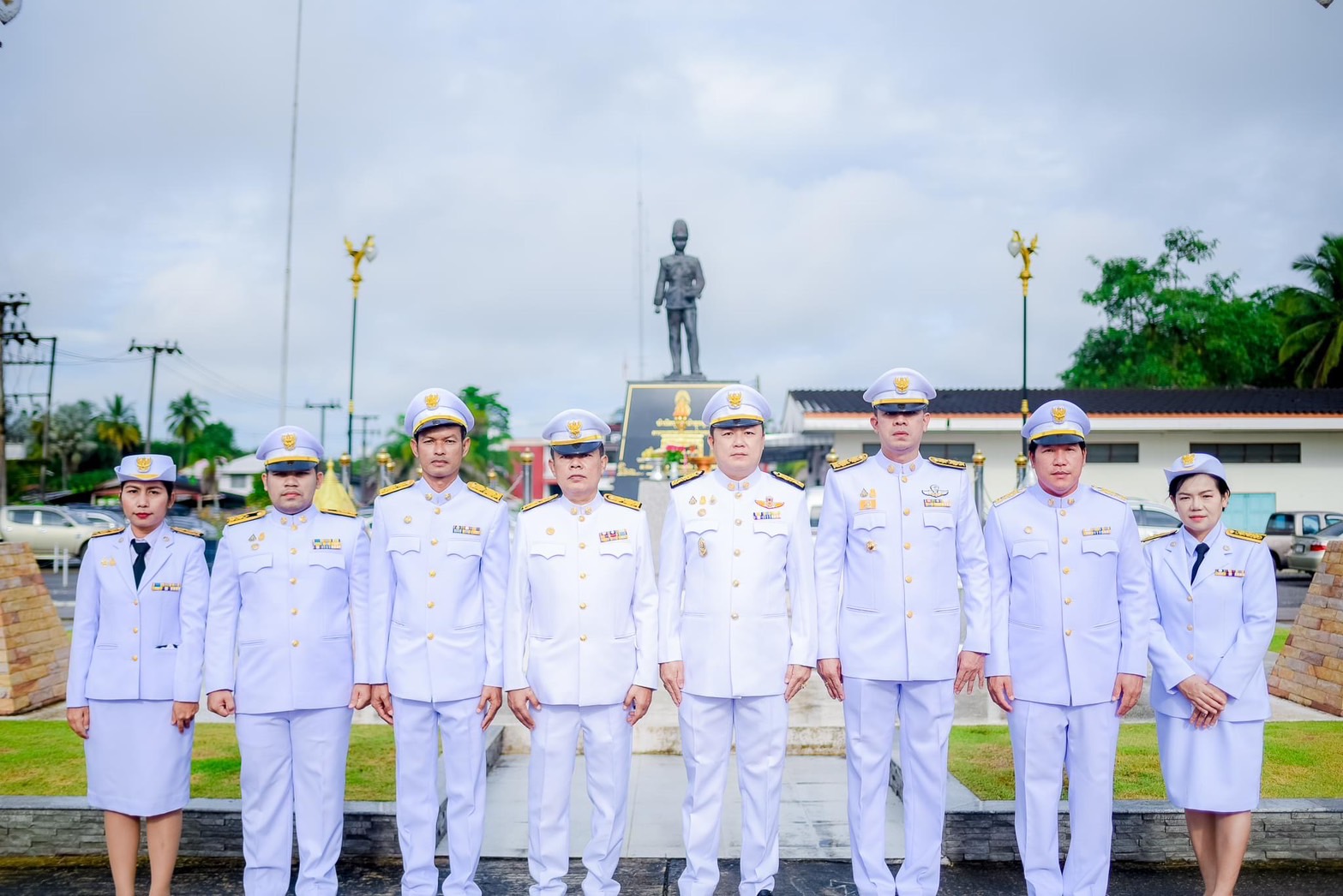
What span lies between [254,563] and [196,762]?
237 centimetres

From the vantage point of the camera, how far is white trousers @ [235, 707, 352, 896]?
3.66 m

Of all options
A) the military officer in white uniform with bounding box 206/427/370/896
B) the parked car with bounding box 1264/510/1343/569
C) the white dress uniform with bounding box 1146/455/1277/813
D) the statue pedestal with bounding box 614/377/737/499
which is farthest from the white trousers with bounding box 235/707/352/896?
the parked car with bounding box 1264/510/1343/569

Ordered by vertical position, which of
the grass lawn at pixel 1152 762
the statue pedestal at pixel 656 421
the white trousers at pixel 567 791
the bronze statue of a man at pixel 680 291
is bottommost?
the grass lawn at pixel 1152 762

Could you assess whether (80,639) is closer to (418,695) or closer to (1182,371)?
(418,695)

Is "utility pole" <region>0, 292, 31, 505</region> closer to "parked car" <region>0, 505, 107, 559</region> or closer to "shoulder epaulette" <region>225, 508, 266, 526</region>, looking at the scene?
"parked car" <region>0, 505, 107, 559</region>

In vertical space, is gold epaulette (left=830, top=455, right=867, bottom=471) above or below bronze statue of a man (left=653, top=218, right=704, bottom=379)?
below

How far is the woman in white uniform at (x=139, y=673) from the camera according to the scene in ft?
12.1

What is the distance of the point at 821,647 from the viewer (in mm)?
3807

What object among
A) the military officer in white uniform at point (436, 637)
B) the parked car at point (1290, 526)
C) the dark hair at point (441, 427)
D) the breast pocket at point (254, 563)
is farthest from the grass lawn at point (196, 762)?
the parked car at point (1290, 526)

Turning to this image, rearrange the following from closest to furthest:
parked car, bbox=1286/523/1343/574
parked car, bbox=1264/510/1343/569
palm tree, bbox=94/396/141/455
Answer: parked car, bbox=1286/523/1343/574
parked car, bbox=1264/510/1343/569
palm tree, bbox=94/396/141/455

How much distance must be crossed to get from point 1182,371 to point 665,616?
31.9 metres

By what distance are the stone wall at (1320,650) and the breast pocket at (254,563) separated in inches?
274

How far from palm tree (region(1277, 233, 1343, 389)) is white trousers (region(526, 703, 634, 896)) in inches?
1274

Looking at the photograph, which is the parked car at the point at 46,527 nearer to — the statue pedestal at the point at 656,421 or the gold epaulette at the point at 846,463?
the statue pedestal at the point at 656,421
